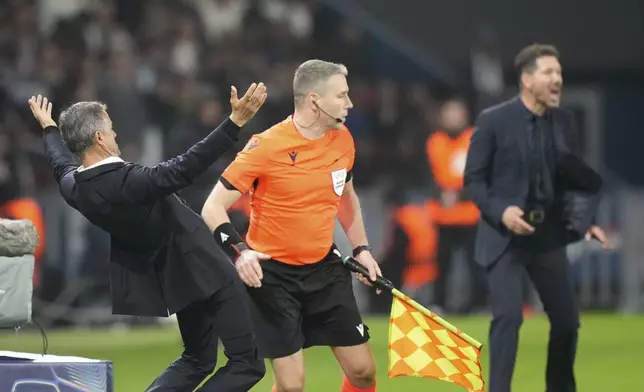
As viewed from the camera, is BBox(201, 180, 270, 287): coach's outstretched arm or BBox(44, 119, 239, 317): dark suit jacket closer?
BBox(44, 119, 239, 317): dark suit jacket

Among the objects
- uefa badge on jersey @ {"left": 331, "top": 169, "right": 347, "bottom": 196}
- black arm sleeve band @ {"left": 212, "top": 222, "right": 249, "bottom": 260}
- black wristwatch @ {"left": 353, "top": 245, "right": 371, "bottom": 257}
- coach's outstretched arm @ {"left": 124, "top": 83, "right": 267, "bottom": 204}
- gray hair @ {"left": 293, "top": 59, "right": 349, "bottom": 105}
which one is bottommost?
black wristwatch @ {"left": 353, "top": 245, "right": 371, "bottom": 257}

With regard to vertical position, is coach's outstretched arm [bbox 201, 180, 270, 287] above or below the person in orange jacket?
above

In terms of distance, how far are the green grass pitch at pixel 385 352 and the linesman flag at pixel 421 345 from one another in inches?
124

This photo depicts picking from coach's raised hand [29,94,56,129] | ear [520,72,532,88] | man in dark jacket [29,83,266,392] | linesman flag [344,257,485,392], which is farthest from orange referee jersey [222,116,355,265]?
ear [520,72,532,88]

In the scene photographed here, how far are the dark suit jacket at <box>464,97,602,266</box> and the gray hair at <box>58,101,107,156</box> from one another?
2954 mm

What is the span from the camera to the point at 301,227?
8.91m

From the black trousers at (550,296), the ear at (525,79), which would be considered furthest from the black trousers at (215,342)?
the ear at (525,79)

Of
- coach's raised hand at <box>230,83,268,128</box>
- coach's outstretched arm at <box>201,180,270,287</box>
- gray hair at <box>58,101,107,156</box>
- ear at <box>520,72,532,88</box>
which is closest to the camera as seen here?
coach's raised hand at <box>230,83,268,128</box>

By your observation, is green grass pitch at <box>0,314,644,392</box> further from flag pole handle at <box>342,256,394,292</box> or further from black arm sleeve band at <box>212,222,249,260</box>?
black arm sleeve band at <box>212,222,249,260</box>

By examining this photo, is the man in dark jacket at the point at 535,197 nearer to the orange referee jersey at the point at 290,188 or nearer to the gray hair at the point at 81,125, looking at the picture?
the orange referee jersey at the point at 290,188

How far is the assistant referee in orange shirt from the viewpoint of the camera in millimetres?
8836

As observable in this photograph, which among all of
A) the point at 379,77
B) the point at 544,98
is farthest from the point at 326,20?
the point at 544,98

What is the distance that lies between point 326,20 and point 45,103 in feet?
44.7

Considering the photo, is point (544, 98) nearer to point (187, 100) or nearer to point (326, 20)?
point (187, 100)
